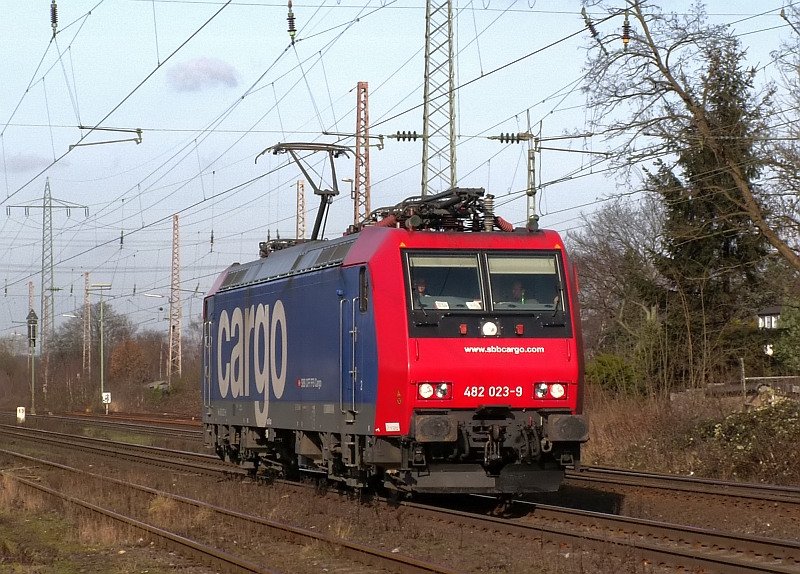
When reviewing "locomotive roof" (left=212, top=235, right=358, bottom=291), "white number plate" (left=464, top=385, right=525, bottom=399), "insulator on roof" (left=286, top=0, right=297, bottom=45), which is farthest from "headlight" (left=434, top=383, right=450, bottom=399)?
"insulator on roof" (left=286, top=0, right=297, bottom=45)

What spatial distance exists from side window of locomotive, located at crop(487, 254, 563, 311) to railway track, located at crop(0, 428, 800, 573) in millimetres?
2562

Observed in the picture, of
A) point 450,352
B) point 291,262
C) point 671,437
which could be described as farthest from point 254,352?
point 671,437

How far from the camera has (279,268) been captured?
1864 centimetres

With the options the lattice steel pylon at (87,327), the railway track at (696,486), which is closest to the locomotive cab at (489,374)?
the railway track at (696,486)

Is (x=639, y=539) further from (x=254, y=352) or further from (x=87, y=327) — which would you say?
(x=87, y=327)

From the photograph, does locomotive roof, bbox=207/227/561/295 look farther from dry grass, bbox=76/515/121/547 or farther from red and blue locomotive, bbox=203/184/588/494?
dry grass, bbox=76/515/121/547

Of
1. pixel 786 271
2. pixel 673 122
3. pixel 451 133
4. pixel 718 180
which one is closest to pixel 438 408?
pixel 451 133

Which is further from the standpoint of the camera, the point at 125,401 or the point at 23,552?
the point at 125,401

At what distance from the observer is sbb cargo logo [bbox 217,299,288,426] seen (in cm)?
1828

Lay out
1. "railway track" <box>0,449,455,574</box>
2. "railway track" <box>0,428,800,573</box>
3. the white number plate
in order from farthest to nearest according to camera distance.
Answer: the white number plate → "railway track" <box>0,449,455,574</box> → "railway track" <box>0,428,800,573</box>

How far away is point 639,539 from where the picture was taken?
41.8 ft

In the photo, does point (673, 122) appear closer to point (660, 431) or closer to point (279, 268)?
point (660, 431)

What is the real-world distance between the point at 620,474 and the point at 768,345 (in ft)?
71.7

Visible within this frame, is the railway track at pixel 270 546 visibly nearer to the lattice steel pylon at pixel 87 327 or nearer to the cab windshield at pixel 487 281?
the cab windshield at pixel 487 281
